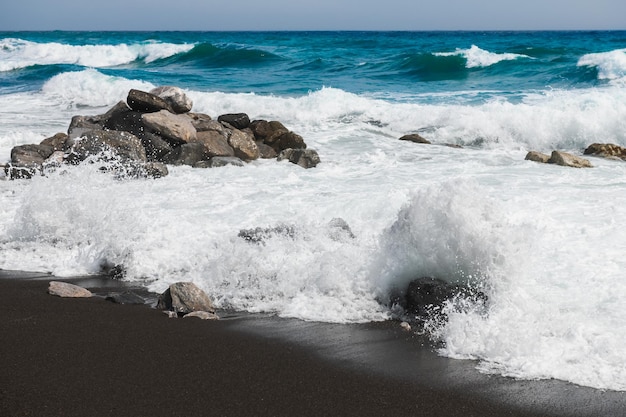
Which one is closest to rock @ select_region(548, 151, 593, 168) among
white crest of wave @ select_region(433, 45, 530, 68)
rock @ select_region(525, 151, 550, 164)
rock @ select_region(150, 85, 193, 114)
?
rock @ select_region(525, 151, 550, 164)

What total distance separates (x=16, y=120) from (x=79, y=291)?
43.6ft

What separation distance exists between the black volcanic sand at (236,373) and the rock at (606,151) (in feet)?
32.7

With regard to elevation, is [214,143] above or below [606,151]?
above

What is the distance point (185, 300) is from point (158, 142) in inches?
294

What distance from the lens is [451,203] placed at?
6039 millimetres

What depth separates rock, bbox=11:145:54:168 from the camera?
11.8m

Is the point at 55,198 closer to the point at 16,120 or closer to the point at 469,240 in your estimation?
the point at 469,240

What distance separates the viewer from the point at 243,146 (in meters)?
13.1

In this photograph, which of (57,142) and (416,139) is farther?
(416,139)

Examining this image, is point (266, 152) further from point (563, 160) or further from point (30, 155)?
point (563, 160)

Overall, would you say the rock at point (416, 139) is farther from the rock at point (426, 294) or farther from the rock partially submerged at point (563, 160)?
the rock at point (426, 294)

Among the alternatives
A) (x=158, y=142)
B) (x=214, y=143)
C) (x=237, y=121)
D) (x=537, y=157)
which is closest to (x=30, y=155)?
(x=158, y=142)

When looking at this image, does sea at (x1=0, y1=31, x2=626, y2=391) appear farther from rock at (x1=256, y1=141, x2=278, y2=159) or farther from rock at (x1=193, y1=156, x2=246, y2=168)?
rock at (x1=256, y1=141, x2=278, y2=159)

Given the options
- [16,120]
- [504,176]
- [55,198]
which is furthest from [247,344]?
[16,120]
